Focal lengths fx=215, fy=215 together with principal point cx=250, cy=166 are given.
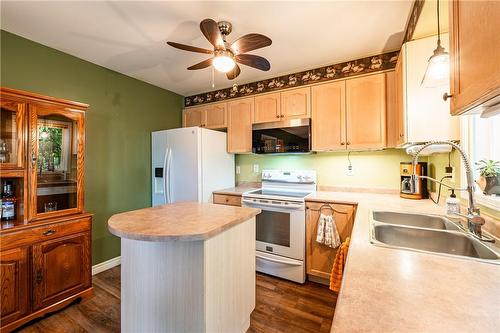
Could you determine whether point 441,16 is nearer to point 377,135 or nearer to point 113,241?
point 377,135

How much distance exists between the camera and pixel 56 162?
2031 mm

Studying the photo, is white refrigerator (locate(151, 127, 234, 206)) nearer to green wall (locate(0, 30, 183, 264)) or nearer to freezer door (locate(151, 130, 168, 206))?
freezer door (locate(151, 130, 168, 206))

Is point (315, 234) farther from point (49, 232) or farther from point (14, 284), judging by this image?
point (14, 284)

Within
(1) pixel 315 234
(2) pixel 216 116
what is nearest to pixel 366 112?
(1) pixel 315 234

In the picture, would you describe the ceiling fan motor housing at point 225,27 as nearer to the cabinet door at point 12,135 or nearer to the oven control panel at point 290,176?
the cabinet door at point 12,135

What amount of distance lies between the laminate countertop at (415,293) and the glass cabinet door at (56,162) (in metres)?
2.36

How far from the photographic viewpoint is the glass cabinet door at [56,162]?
5.87 ft

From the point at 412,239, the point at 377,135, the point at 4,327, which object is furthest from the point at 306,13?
the point at 4,327

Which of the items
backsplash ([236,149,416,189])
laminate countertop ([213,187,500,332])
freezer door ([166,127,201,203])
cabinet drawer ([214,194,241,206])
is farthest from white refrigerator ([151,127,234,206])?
laminate countertop ([213,187,500,332])

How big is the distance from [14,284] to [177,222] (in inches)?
58.0

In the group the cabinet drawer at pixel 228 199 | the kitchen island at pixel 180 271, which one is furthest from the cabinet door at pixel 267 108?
the kitchen island at pixel 180 271

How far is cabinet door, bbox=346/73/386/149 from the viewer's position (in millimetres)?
2283

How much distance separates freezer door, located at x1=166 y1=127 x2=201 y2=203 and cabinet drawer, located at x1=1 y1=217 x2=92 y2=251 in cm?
101

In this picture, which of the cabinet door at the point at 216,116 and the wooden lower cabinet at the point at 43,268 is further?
the cabinet door at the point at 216,116
